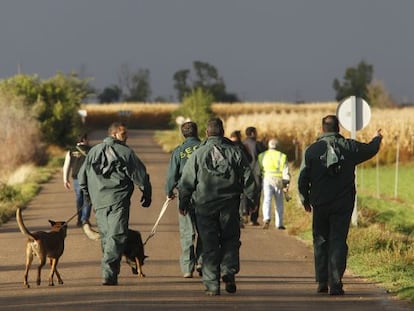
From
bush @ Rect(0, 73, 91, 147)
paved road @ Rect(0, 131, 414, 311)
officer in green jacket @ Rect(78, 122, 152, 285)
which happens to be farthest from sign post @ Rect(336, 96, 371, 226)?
bush @ Rect(0, 73, 91, 147)

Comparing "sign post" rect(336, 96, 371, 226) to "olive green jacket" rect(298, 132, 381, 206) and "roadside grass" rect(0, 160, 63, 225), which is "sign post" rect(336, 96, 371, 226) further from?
"roadside grass" rect(0, 160, 63, 225)

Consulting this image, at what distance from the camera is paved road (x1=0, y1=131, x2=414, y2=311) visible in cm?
1125

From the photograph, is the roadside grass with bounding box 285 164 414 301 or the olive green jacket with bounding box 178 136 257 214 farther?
the roadside grass with bounding box 285 164 414 301

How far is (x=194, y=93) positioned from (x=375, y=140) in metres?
53.4

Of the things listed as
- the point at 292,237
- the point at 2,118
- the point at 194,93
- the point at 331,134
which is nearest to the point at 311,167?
the point at 331,134

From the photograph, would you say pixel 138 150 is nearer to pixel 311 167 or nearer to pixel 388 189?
pixel 388 189

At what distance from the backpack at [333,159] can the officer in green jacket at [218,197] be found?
849mm

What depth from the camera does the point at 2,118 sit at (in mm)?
41438

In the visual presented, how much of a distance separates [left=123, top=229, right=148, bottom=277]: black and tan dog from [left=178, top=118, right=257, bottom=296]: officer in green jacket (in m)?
1.42

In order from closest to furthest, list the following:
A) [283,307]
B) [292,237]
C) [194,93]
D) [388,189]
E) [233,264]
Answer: [283,307] < [233,264] < [292,237] < [388,189] < [194,93]

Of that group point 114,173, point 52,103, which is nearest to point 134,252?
point 114,173

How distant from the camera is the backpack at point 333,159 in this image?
12.0 meters

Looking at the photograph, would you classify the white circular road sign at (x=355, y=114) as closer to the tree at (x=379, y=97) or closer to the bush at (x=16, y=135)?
the bush at (x=16, y=135)

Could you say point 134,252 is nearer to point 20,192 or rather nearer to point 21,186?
point 20,192
